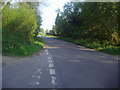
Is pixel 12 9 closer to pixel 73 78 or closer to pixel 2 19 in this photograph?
pixel 2 19

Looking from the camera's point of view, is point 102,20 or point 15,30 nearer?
point 15,30

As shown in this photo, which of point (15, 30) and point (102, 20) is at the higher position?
point (102, 20)

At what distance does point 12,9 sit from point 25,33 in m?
2.87

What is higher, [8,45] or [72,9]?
[72,9]

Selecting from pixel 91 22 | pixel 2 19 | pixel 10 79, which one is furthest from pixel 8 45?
pixel 91 22

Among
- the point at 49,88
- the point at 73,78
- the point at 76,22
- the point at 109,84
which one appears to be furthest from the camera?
the point at 76,22

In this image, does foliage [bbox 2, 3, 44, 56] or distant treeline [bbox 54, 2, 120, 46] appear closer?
foliage [bbox 2, 3, 44, 56]

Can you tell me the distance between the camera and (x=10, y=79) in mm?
5898

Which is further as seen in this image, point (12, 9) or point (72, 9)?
point (72, 9)

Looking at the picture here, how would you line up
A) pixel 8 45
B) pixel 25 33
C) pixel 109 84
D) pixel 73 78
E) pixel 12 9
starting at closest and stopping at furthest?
1. pixel 109 84
2. pixel 73 78
3. pixel 8 45
4. pixel 12 9
5. pixel 25 33

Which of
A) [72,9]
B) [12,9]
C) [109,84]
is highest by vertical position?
[72,9]

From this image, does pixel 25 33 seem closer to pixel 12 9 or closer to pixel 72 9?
A: pixel 12 9

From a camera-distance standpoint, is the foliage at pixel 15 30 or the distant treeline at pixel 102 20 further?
the distant treeline at pixel 102 20

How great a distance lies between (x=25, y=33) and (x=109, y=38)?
17.0 metres
